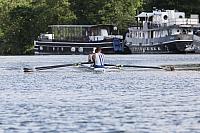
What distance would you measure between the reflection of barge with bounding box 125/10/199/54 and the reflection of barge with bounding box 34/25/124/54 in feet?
12.3

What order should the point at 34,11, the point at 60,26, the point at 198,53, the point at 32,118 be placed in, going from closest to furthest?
the point at 32,118 < the point at 198,53 < the point at 60,26 < the point at 34,11

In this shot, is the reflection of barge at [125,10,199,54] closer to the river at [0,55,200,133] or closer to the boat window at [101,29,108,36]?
the boat window at [101,29,108,36]

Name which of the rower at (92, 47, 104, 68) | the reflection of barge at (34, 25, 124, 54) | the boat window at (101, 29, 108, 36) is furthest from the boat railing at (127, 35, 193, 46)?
the rower at (92, 47, 104, 68)

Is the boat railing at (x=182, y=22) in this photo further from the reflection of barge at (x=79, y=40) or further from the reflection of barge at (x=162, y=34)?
the reflection of barge at (x=79, y=40)

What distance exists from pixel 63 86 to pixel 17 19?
121m

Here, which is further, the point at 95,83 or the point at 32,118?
the point at 95,83

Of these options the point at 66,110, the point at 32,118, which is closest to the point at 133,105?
the point at 66,110

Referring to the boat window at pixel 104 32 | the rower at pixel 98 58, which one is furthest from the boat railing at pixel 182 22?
the rower at pixel 98 58

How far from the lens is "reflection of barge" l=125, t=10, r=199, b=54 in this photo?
428ft

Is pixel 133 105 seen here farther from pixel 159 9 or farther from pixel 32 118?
pixel 159 9

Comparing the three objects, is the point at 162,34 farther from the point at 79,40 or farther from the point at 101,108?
the point at 101,108

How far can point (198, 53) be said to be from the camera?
133375 millimetres

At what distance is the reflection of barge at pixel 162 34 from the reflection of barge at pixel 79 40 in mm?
3740

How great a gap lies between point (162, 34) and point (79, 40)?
20.5m
